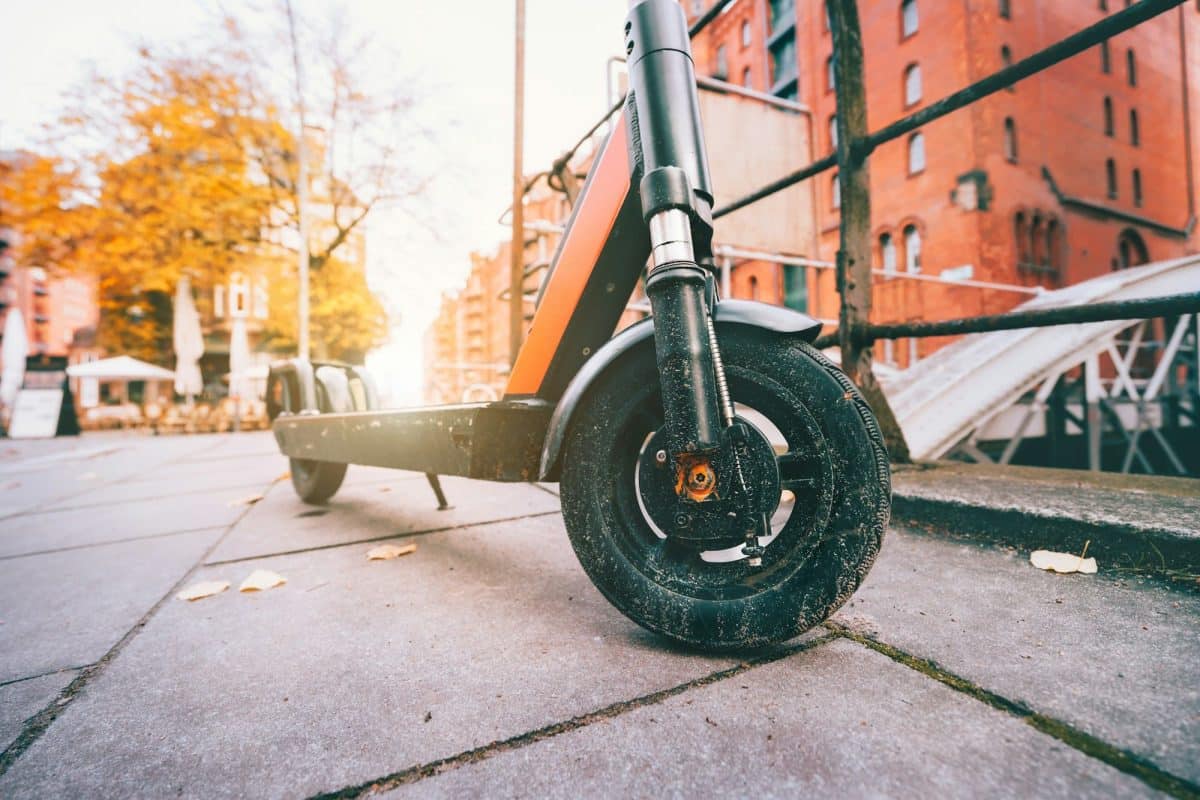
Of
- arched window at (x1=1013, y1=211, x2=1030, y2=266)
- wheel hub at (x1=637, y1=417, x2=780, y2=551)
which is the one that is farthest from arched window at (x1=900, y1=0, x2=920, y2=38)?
wheel hub at (x1=637, y1=417, x2=780, y2=551)

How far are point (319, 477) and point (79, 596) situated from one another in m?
1.20

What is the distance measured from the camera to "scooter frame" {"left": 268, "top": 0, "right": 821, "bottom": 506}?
885 millimetres

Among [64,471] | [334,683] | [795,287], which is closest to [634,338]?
[334,683]

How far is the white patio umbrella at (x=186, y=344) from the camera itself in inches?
494

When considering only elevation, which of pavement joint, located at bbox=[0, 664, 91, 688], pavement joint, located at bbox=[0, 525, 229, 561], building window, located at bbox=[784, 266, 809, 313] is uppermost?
building window, located at bbox=[784, 266, 809, 313]

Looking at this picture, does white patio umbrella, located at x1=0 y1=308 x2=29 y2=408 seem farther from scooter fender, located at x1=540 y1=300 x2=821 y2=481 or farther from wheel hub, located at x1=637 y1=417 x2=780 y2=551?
wheel hub, located at x1=637 y1=417 x2=780 y2=551

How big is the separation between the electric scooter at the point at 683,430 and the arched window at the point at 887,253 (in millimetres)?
16551

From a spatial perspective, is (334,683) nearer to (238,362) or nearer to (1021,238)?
(238,362)

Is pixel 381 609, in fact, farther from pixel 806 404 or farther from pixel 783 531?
pixel 806 404

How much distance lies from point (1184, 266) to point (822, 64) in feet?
50.9

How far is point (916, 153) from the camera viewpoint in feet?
47.5

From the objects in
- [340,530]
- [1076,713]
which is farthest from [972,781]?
[340,530]

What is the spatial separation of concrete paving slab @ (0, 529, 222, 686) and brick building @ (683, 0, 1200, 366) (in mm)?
11310

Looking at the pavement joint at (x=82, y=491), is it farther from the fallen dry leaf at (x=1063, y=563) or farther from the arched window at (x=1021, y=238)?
the arched window at (x=1021, y=238)
